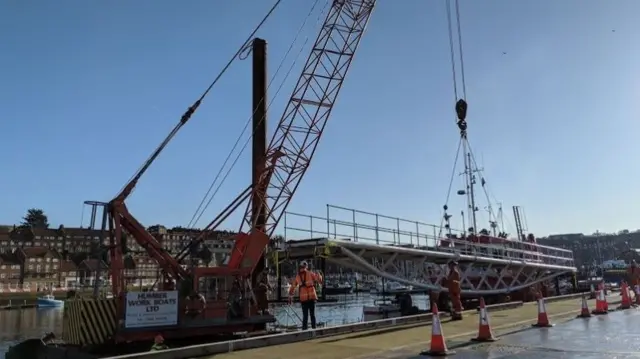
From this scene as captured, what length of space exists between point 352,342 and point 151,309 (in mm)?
8109

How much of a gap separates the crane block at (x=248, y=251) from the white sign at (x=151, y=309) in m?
2.97

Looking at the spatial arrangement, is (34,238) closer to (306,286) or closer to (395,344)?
(306,286)

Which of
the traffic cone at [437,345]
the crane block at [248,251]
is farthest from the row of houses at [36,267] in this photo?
the traffic cone at [437,345]

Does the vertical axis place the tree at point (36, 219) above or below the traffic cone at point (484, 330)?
above

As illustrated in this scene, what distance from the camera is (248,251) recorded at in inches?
798

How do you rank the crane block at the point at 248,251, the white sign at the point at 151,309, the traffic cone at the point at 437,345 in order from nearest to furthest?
the traffic cone at the point at 437,345 → the white sign at the point at 151,309 → the crane block at the point at 248,251

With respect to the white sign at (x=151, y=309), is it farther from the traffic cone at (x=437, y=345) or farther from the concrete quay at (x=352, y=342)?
the traffic cone at (x=437, y=345)

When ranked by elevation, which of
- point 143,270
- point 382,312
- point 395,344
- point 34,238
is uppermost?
point 34,238

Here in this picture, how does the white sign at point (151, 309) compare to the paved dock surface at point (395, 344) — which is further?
the white sign at point (151, 309)

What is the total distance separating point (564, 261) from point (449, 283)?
3102 cm

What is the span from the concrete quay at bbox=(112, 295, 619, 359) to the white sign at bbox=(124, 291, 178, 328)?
20.9 feet

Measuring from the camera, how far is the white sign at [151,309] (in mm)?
16859

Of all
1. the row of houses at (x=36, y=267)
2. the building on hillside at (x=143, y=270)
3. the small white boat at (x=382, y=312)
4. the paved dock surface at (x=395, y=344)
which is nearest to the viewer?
the paved dock surface at (x=395, y=344)

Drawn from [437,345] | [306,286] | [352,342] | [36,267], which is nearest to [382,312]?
[306,286]
